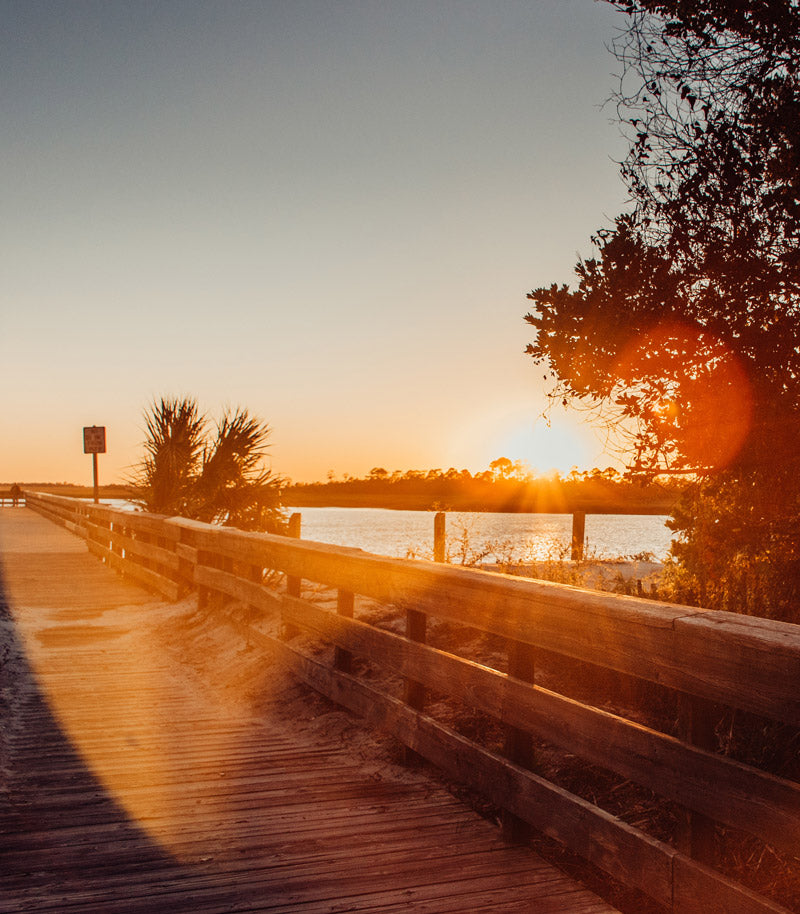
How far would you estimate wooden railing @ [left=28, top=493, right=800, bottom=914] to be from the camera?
2.50m

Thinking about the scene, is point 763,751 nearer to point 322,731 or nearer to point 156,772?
point 322,731

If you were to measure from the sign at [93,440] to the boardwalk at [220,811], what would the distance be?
38.2 ft

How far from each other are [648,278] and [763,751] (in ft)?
11.2

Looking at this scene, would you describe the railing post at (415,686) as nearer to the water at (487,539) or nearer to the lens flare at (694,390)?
the lens flare at (694,390)

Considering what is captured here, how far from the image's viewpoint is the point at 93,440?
18.4m

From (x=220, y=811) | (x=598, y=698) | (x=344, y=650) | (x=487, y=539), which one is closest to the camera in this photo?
(x=220, y=811)

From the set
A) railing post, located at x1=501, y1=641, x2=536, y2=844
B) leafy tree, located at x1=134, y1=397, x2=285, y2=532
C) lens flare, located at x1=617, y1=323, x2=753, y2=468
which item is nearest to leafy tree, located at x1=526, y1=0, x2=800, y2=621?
lens flare, located at x1=617, y1=323, x2=753, y2=468

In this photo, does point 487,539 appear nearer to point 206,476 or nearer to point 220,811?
point 206,476

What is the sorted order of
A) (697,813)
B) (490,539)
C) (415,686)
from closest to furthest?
(697,813)
(415,686)
(490,539)

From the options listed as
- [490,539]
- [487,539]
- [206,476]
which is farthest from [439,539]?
[487,539]

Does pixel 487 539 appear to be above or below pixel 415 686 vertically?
below

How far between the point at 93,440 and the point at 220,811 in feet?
51.1

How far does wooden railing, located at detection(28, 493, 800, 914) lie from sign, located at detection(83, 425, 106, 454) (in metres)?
13.5

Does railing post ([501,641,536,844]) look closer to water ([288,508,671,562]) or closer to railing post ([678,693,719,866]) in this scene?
railing post ([678,693,719,866])
